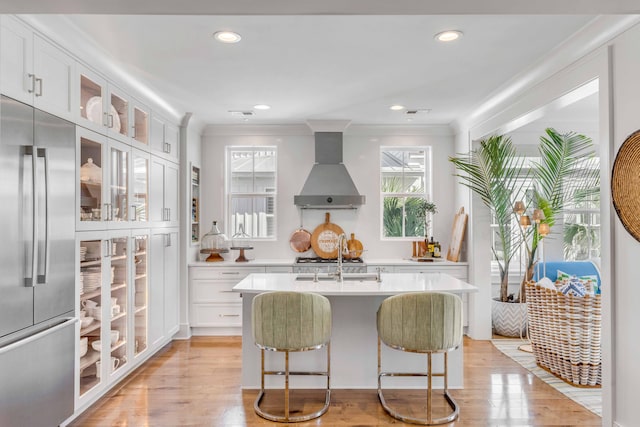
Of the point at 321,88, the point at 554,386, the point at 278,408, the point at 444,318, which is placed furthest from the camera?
the point at 321,88

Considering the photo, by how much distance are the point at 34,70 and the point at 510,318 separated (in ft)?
16.3

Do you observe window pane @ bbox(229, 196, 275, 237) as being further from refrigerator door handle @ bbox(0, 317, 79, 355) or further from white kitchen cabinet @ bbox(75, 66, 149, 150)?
refrigerator door handle @ bbox(0, 317, 79, 355)

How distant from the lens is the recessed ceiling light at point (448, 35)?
2.75 m

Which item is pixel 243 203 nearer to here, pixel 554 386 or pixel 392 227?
pixel 392 227

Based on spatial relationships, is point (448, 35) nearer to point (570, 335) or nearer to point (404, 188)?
point (570, 335)

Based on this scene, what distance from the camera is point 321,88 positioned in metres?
3.96

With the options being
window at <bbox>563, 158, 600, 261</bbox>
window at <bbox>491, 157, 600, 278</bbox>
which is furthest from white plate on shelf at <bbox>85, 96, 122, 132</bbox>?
window at <bbox>563, 158, 600, 261</bbox>

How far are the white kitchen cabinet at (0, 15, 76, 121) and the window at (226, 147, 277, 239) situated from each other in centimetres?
298

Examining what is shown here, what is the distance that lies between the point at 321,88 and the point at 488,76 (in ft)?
4.69

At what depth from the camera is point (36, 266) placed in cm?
234

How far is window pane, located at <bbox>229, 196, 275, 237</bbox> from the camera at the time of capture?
5719mm

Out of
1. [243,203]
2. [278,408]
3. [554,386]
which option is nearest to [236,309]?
[243,203]

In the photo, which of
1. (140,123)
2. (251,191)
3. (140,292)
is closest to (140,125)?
(140,123)

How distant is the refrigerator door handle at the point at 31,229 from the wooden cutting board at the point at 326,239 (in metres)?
3.56
